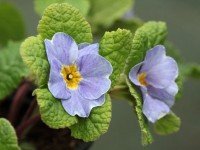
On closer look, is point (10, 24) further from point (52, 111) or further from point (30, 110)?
point (52, 111)

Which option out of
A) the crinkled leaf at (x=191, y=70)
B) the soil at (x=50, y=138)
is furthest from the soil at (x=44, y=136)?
the crinkled leaf at (x=191, y=70)

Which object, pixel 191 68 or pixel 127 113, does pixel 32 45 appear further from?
pixel 127 113

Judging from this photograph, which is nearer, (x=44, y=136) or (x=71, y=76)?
(x=71, y=76)

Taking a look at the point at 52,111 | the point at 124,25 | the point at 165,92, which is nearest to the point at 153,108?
the point at 165,92

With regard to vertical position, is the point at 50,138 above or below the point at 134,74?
below

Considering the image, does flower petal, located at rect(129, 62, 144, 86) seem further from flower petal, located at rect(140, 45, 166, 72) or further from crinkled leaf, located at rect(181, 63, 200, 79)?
crinkled leaf, located at rect(181, 63, 200, 79)

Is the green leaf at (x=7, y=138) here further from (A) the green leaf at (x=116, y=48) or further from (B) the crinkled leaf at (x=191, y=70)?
(B) the crinkled leaf at (x=191, y=70)

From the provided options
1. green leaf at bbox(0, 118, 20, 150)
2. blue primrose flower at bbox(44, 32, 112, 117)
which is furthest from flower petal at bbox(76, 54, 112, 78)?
green leaf at bbox(0, 118, 20, 150)
